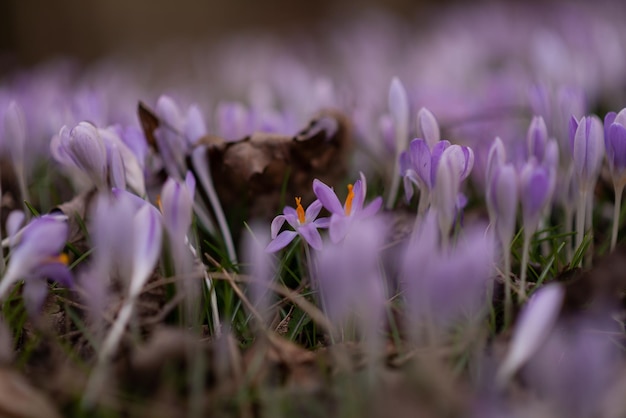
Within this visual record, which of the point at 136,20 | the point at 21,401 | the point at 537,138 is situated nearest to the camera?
the point at 21,401

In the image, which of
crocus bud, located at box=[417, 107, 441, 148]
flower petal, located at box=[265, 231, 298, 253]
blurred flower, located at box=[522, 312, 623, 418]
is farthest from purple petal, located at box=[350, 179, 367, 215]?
blurred flower, located at box=[522, 312, 623, 418]

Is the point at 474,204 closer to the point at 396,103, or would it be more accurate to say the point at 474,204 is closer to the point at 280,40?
the point at 396,103

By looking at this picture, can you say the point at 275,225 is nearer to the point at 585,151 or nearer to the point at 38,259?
the point at 38,259

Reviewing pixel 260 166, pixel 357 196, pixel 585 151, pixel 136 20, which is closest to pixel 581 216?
pixel 585 151

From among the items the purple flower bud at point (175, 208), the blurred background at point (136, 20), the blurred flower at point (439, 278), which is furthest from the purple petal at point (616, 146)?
the blurred background at point (136, 20)

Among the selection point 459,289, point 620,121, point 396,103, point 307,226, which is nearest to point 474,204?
point 396,103

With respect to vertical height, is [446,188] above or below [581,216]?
above
